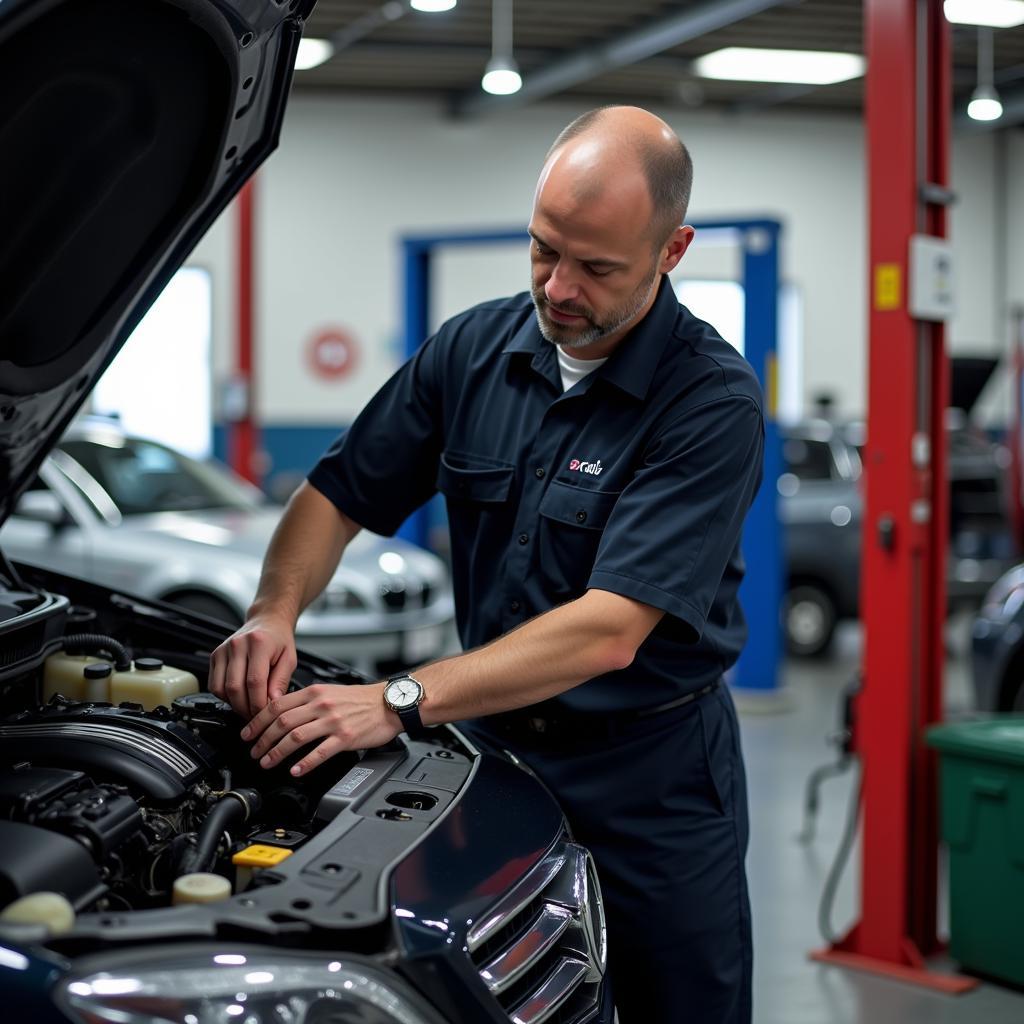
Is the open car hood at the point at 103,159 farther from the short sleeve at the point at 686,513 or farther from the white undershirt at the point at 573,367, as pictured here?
the short sleeve at the point at 686,513

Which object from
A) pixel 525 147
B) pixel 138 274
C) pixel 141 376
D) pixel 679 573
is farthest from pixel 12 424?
pixel 525 147

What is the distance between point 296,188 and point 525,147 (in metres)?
2.06

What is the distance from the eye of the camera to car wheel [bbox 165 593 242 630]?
207 inches

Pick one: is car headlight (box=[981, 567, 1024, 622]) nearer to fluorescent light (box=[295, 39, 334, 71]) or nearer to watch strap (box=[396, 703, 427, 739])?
watch strap (box=[396, 703, 427, 739])

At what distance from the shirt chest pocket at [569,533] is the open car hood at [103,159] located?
2.23ft

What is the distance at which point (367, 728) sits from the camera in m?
1.73

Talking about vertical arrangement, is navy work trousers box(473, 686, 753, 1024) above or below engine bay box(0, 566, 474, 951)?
below

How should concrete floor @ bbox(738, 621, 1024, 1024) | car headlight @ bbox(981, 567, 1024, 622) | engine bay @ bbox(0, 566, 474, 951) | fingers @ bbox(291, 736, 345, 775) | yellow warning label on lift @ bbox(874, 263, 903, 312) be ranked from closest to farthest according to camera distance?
engine bay @ bbox(0, 566, 474, 951)
fingers @ bbox(291, 736, 345, 775)
concrete floor @ bbox(738, 621, 1024, 1024)
yellow warning label on lift @ bbox(874, 263, 903, 312)
car headlight @ bbox(981, 567, 1024, 622)

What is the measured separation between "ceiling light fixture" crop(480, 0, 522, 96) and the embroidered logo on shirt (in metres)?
6.23

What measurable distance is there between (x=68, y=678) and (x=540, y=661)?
738mm

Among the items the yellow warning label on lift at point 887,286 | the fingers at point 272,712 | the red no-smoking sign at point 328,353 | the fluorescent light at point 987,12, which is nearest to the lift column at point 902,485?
the yellow warning label on lift at point 887,286

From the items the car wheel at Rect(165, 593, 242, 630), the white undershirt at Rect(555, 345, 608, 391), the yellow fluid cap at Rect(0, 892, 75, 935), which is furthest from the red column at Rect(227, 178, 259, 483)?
the yellow fluid cap at Rect(0, 892, 75, 935)

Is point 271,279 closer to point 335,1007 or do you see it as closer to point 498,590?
point 498,590

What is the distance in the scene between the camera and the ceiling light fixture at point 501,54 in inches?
305
